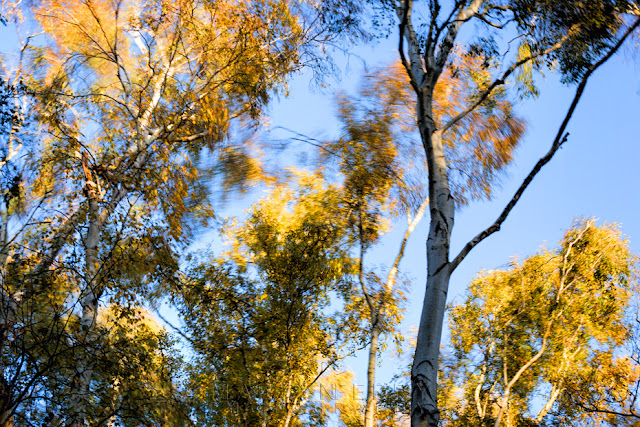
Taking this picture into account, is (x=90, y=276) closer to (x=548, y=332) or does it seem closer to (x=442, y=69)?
(x=442, y=69)

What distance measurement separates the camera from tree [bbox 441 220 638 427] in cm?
1616

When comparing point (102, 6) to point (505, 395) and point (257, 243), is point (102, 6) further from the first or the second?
point (505, 395)

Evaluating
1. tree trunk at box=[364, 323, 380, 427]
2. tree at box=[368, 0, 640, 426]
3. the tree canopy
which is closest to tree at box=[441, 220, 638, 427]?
the tree canopy

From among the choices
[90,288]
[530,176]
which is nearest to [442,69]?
[530,176]

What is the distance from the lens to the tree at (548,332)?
1616 cm

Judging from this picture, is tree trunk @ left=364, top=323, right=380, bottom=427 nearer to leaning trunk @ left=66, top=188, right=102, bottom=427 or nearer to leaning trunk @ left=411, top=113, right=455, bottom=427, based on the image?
leaning trunk @ left=66, top=188, right=102, bottom=427

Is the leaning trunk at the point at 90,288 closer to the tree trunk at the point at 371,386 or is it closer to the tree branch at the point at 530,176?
the tree branch at the point at 530,176

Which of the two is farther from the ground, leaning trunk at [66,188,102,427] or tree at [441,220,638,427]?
tree at [441,220,638,427]

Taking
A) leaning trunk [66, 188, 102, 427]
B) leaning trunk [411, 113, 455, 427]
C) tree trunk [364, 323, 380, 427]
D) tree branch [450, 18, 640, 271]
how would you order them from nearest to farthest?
1. leaning trunk [411, 113, 455, 427]
2. tree branch [450, 18, 640, 271]
3. leaning trunk [66, 188, 102, 427]
4. tree trunk [364, 323, 380, 427]

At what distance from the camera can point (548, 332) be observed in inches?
633

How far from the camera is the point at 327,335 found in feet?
43.3

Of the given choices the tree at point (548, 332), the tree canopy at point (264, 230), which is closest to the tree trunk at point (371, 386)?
the tree canopy at point (264, 230)

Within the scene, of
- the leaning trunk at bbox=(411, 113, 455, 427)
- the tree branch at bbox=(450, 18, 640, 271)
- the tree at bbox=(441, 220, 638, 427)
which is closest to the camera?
Result: the leaning trunk at bbox=(411, 113, 455, 427)

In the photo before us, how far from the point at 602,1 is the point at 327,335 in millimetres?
9321
